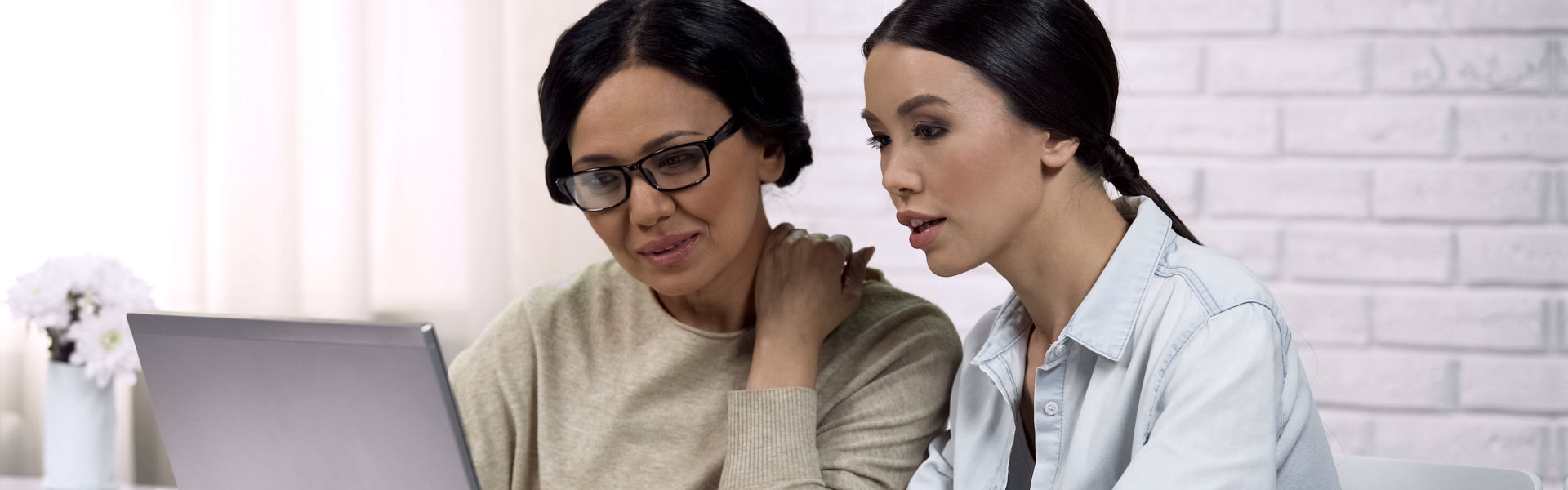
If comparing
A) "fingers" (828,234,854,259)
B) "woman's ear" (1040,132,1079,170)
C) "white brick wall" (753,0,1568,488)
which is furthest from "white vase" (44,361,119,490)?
"white brick wall" (753,0,1568,488)

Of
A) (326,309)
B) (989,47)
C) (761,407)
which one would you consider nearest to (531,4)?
(326,309)

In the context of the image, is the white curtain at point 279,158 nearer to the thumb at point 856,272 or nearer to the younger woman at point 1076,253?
the thumb at point 856,272

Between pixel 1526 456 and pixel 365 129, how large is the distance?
187 cm

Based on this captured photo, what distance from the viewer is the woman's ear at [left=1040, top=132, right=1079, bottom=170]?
3.29ft

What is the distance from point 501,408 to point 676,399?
211 mm

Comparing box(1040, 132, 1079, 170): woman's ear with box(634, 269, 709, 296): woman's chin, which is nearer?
box(1040, 132, 1079, 170): woman's ear

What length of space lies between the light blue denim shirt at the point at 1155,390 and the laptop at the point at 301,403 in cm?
51

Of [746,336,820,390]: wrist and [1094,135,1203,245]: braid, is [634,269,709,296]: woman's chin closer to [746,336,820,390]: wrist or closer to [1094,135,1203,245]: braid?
[746,336,820,390]: wrist

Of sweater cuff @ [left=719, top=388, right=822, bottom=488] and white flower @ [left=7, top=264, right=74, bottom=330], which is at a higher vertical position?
white flower @ [left=7, top=264, right=74, bottom=330]

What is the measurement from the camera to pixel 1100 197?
1058 millimetres

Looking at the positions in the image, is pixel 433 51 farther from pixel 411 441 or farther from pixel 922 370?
pixel 411 441

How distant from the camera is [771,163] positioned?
128 centimetres

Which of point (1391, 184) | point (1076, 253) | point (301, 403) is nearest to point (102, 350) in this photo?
point (301, 403)

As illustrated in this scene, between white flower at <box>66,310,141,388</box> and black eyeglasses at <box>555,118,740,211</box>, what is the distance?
71 centimetres
